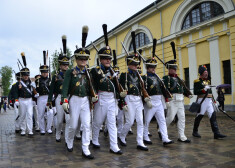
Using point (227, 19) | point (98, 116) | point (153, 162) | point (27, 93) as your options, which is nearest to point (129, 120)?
point (98, 116)

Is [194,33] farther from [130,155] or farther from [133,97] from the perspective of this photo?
[130,155]

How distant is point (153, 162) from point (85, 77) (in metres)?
2.19

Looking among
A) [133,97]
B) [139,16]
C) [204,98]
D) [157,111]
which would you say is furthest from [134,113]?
[139,16]

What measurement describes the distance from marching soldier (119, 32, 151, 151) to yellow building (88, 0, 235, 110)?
35.0 feet

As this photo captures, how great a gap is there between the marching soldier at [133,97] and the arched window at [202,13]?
11.9 m

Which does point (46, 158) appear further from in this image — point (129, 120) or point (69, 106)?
point (129, 120)

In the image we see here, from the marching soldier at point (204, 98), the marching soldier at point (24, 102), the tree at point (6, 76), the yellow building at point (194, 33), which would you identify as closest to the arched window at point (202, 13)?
the yellow building at point (194, 33)

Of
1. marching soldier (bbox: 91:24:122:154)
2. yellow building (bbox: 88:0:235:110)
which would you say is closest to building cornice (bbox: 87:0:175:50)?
yellow building (bbox: 88:0:235:110)

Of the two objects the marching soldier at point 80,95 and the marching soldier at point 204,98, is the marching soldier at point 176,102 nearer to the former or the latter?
→ the marching soldier at point 204,98

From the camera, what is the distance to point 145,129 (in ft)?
19.5

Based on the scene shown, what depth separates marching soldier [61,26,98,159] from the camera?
15.4 ft

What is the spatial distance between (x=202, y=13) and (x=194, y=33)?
1.42m

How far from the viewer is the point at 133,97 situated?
5387 millimetres

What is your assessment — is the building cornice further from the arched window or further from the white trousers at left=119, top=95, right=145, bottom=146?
the white trousers at left=119, top=95, right=145, bottom=146
